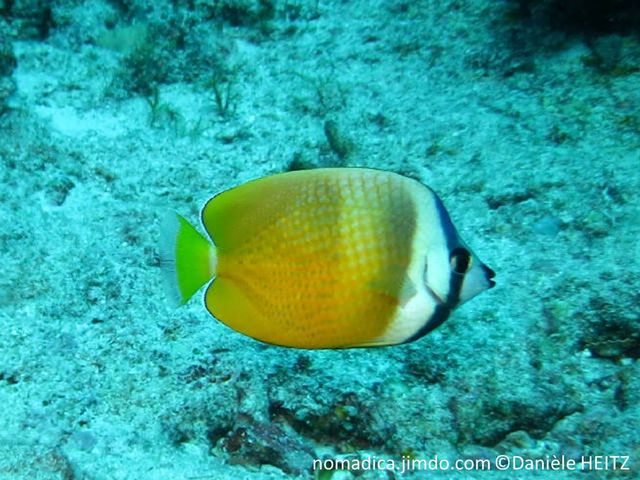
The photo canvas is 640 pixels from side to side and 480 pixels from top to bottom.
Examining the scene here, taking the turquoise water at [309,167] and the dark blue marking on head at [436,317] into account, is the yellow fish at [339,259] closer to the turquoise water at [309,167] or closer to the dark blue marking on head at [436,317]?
the dark blue marking on head at [436,317]

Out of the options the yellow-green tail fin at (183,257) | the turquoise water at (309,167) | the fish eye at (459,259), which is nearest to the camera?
the fish eye at (459,259)

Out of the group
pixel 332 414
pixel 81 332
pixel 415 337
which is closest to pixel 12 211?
pixel 81 332

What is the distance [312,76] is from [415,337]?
3226mm

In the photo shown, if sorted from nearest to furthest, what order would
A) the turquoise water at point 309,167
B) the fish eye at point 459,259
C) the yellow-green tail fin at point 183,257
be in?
the fish eye at point 459,259 → the yellow-green tail fin at point 183,257 → the turquoise water at point 309,167

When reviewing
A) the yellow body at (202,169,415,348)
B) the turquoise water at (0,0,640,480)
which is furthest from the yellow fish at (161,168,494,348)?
the turquoise water at (0,0,640,480)

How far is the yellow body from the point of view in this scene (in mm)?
1713

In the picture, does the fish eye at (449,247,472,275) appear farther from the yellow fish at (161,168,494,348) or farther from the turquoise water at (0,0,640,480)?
the turquoise water at (0,0,640,480)

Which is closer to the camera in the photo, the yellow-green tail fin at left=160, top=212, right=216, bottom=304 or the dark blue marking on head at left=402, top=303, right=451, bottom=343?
the dark blue marking on head at left=402, top=303, right=451, bottom=343

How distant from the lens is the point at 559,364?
2.56 meters

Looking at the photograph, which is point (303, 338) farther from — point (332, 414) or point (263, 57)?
point (263, 57)

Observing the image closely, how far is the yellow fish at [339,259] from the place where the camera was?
171cm

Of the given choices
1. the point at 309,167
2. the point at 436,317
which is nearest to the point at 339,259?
the point at 436,317

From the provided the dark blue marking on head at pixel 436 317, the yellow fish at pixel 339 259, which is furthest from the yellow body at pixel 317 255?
the dark blue marking on head at pixel 436 317

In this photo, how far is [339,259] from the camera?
1712 millimetres
